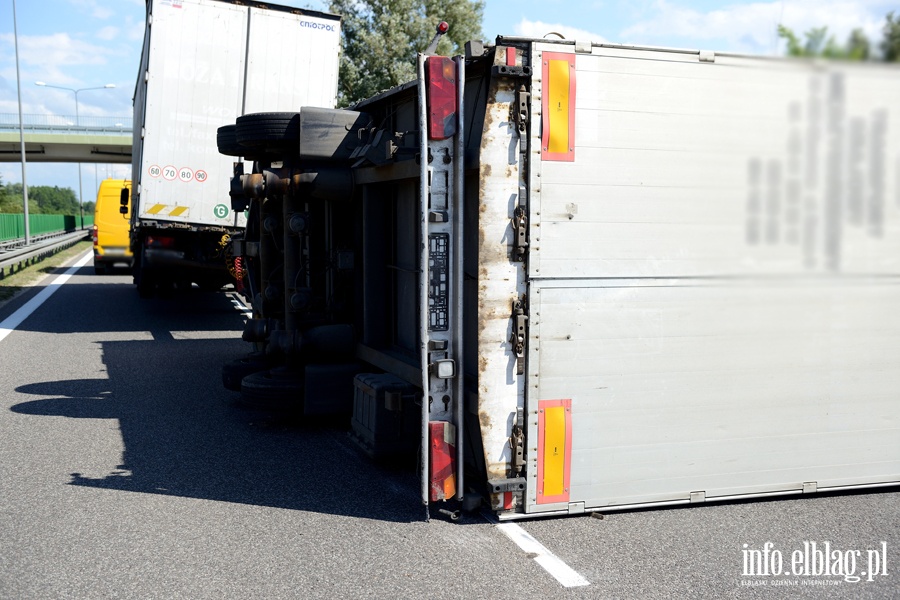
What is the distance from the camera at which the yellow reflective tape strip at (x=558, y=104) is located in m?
5.09

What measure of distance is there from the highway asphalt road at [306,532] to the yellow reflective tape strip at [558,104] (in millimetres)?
2275

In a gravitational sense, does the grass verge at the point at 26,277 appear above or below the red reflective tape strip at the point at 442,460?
below

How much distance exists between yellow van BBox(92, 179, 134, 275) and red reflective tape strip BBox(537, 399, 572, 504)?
2274 cm

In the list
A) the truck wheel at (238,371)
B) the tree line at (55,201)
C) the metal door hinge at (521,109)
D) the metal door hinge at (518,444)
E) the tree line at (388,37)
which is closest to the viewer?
the metal door hinge at (521,109)

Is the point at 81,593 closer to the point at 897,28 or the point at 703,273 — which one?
the point at 703,273

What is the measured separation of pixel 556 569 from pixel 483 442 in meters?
0.93

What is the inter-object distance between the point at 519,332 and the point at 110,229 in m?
23.4

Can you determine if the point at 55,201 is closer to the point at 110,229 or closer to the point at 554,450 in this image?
the point at 110,229

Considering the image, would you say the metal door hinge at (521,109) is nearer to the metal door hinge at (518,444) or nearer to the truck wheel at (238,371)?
the metal door hinge at (518,444)

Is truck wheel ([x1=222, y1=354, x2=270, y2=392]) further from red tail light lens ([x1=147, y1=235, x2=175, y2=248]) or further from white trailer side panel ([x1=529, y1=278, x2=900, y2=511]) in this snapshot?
red tail light lens ([x1=147, y1=235, x2=175, y2=248])

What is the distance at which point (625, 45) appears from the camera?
17.0 feet

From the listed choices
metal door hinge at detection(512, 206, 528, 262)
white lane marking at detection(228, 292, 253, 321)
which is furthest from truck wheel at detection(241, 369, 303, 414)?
white lane marking at detection(228, 292, 253, 321)

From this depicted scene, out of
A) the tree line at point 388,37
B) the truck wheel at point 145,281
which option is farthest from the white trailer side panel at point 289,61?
the tree line at point 388,37

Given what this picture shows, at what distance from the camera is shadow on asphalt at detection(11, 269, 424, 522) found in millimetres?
5758
